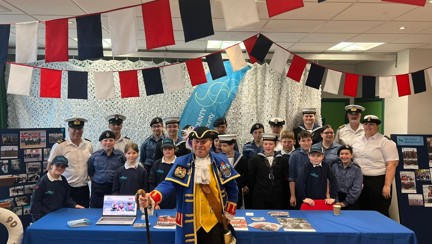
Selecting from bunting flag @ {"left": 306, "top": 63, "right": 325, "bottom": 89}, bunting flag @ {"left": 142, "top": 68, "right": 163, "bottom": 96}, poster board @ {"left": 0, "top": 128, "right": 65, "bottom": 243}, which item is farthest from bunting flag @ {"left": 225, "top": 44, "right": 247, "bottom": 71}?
poster board @ {"left": 0, "top": 128, "right": 65, "bottom": 243}

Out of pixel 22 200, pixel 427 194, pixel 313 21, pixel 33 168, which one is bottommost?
pixel 22 200

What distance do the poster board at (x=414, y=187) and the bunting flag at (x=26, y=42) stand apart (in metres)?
4.10

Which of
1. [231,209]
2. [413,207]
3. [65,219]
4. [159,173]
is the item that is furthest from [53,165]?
[413,207]

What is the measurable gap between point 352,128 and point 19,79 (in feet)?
12.9

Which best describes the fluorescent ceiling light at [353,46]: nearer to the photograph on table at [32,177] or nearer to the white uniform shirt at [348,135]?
the white uniform shirt at [348,135]

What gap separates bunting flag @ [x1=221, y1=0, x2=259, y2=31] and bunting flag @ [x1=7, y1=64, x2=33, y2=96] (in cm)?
233

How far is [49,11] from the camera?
3998mm

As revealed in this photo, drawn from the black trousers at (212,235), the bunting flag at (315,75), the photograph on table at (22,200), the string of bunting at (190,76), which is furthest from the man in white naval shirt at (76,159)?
the bunting flag at (315,75)

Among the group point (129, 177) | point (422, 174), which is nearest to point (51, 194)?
point (129, 177)

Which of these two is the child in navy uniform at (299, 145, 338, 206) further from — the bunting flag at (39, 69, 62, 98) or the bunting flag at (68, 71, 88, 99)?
the bunting flag at (39, 69, 62, 98)

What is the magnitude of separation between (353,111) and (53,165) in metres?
3.51

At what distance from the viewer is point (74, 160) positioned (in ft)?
12.9

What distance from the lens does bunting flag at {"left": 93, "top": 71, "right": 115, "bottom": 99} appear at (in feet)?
12.1

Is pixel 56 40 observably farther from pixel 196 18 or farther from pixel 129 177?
pixel 129 177
